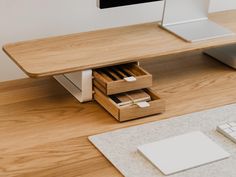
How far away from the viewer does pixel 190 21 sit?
1723 mm

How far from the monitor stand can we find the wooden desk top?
0.03 m

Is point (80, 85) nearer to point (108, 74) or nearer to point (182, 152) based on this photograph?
point (108, 74)

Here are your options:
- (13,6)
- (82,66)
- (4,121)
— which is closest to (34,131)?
(4,121)

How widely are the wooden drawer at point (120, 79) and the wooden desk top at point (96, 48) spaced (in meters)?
0.04

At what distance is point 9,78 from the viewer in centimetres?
172

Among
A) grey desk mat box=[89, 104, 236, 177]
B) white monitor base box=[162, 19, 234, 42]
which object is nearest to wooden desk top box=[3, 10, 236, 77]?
white monitor base box=[162, 19, 234, 42]

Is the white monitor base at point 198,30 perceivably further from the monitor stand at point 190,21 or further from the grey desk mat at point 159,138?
the grey desk mat at point 159,138

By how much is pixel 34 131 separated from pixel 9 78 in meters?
0.45

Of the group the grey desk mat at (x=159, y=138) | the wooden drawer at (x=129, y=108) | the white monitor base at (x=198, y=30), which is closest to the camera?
the grey desk mat at (x=159, y=138)

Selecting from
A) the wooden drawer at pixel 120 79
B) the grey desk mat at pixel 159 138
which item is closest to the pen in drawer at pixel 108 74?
the wooden drawer at pixel 120 79

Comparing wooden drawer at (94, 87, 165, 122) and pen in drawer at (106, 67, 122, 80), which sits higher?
pen in drawer at (106, 67, 122, 80)

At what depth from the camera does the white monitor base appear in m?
1.61

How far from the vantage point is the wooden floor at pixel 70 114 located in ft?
3.90

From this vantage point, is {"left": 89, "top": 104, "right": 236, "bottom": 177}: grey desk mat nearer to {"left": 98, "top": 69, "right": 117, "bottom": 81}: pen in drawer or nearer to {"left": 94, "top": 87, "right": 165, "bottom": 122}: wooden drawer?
{"left": 94, "top": 87, "right": 165, "bottom": 122}: wooden drawer
